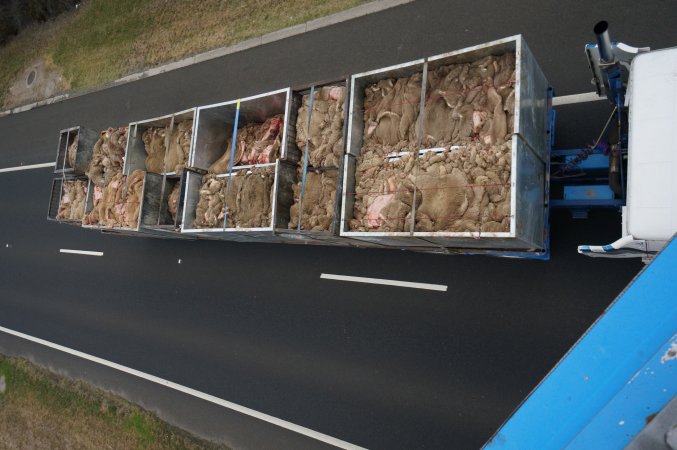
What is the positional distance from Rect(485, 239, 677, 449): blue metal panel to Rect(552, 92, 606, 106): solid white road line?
5.47 metres

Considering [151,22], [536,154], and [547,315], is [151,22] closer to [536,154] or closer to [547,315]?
[536,154]

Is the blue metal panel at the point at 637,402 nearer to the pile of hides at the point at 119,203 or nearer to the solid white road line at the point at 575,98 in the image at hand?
the solid white road line at the point at 575,98

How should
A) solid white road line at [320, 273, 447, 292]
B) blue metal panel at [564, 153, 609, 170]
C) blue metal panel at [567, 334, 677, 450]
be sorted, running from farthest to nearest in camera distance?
solid white road line at [320, 273, 447, 292] → blue metal panel at [564, 153, 609, 170] → blue metal panel at [567, 334, 677, 450]

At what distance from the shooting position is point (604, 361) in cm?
388

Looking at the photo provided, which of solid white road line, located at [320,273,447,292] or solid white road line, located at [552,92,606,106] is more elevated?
solid white road line, located at [552,92,606,106]

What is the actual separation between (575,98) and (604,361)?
6319 millimetres

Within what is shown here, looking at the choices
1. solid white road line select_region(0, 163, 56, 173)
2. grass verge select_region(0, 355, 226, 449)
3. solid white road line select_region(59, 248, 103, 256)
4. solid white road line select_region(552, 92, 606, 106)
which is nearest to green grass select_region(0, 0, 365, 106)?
solid white road line select_region(0, 163, 56, 173)

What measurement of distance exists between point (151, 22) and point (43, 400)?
41.7 ft

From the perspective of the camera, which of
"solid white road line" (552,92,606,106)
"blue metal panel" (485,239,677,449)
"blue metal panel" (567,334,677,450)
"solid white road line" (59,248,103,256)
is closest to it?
"blue metal panel" (567,334,677,450)

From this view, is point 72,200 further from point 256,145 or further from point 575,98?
point 575,98

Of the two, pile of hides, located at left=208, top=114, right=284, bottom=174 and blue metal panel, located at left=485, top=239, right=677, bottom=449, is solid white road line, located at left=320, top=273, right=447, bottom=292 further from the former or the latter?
blue metal panel, located at left=485, top=239, right=677, bottom=449

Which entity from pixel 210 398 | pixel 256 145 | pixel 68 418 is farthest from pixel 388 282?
pixel 68 418

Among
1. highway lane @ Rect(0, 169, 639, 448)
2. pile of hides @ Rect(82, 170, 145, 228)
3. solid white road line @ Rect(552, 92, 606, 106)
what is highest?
solid white road line @ Rect(552, 92, 606, 106)

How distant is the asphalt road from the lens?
827 cm
